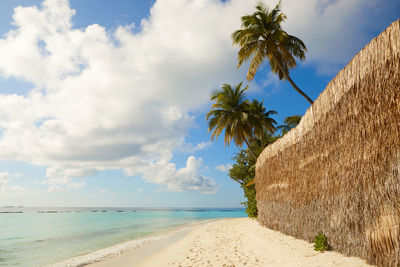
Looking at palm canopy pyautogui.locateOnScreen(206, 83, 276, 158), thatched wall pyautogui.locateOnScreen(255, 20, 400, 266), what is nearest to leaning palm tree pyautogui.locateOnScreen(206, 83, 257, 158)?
palm canopy pyautogui.locateOnScreen(206, 83, 276, 158)

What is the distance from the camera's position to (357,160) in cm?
471

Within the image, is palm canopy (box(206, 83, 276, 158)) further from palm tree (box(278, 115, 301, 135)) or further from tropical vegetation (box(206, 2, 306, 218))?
palm tree (box(278, 115, 301, 135))

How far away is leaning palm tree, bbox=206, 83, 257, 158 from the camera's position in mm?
19781

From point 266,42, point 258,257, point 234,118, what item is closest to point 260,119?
point 234,118

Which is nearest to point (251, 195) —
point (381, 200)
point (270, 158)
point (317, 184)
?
point (270, 158)

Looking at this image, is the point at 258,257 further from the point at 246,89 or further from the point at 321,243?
the point at 246,89

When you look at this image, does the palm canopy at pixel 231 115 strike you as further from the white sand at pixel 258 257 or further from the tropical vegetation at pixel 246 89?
the white sand at pixel 258 257

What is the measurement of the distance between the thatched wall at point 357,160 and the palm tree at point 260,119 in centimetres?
1312

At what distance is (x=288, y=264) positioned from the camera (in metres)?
5.18

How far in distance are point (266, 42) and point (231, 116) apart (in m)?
8.02

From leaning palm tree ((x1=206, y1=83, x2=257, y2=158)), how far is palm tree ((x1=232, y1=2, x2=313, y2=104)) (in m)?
6.85

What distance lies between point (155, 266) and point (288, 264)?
3.78 m

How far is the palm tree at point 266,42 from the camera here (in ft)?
41.2

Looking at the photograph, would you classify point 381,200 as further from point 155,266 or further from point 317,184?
point 155,266
